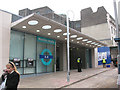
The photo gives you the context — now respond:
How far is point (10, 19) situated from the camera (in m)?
10.2

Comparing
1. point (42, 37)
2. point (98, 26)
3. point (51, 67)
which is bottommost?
point (51, 67)

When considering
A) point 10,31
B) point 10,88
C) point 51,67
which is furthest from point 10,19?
point 10,88

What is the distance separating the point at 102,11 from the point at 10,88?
38164mm

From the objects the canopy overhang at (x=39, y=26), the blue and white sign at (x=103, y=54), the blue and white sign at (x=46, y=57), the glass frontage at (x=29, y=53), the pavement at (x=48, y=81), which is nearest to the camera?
the pavement at (x=48, y=81)

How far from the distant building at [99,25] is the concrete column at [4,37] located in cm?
2935

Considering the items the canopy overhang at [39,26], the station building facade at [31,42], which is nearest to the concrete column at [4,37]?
the station building facade at [31,42]

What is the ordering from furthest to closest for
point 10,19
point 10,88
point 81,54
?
point 81,54
point 10,19
point 10,88

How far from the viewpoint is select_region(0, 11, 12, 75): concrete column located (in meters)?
9.39

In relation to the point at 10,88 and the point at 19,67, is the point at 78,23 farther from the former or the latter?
the point at 10,88

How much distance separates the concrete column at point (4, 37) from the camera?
9393 mm

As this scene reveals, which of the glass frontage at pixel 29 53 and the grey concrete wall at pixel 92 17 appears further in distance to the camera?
the grey concrete wall at pixel 92 17

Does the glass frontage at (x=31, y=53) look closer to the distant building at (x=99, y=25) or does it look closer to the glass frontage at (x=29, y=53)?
the glass frontage at (x=29, y=53)

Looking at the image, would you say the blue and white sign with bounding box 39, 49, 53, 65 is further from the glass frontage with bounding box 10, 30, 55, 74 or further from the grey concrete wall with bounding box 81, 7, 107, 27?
the grey concrete wall with bounding box 81, 7, 107, 27

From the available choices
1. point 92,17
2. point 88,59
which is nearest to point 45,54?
point 88,59
